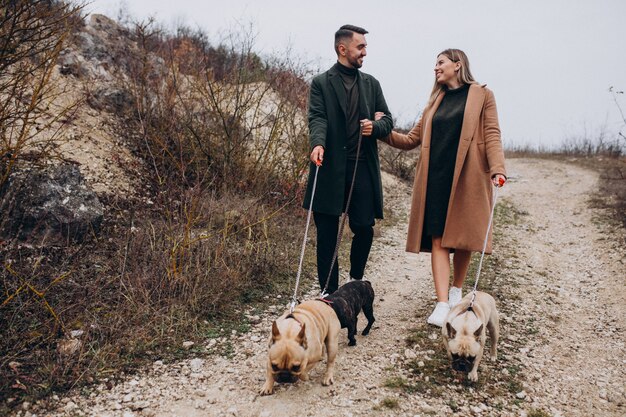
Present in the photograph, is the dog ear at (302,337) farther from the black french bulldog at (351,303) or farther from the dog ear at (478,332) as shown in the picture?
the dog ear at (478,332)

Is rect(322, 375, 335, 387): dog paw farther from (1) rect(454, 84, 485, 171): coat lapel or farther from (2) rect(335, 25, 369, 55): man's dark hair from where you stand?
(2) rect(335, 25, 369, 55): man's dark hair

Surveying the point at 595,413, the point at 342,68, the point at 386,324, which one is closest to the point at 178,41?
the point at 342,68

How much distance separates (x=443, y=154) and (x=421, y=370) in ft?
6.52

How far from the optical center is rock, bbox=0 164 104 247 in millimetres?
5113

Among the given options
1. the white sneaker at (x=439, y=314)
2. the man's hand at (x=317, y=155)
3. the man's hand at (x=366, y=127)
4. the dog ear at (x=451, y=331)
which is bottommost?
the white sneaker at (x=439, y=314)

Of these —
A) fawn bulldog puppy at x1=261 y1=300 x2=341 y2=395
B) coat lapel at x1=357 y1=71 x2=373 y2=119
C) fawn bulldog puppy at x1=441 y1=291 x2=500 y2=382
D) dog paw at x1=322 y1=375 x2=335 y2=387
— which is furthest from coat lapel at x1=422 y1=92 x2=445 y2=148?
dog paw at x1=322 y1=375 x2=335 y2=387

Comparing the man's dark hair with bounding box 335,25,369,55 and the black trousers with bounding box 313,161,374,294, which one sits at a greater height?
the man's dark hair with bounding box 335,25,369,55

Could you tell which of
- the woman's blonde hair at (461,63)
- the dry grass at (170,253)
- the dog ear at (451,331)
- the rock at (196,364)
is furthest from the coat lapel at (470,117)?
the rock at (196,364)

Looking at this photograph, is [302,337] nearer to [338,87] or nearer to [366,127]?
[366,127]

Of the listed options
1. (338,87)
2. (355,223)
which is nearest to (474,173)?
(355,223)

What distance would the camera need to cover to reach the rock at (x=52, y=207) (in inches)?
201

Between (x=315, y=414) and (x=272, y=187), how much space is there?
197 inches

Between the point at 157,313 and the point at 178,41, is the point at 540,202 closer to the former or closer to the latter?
the point at 178,41

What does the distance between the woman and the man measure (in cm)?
42
